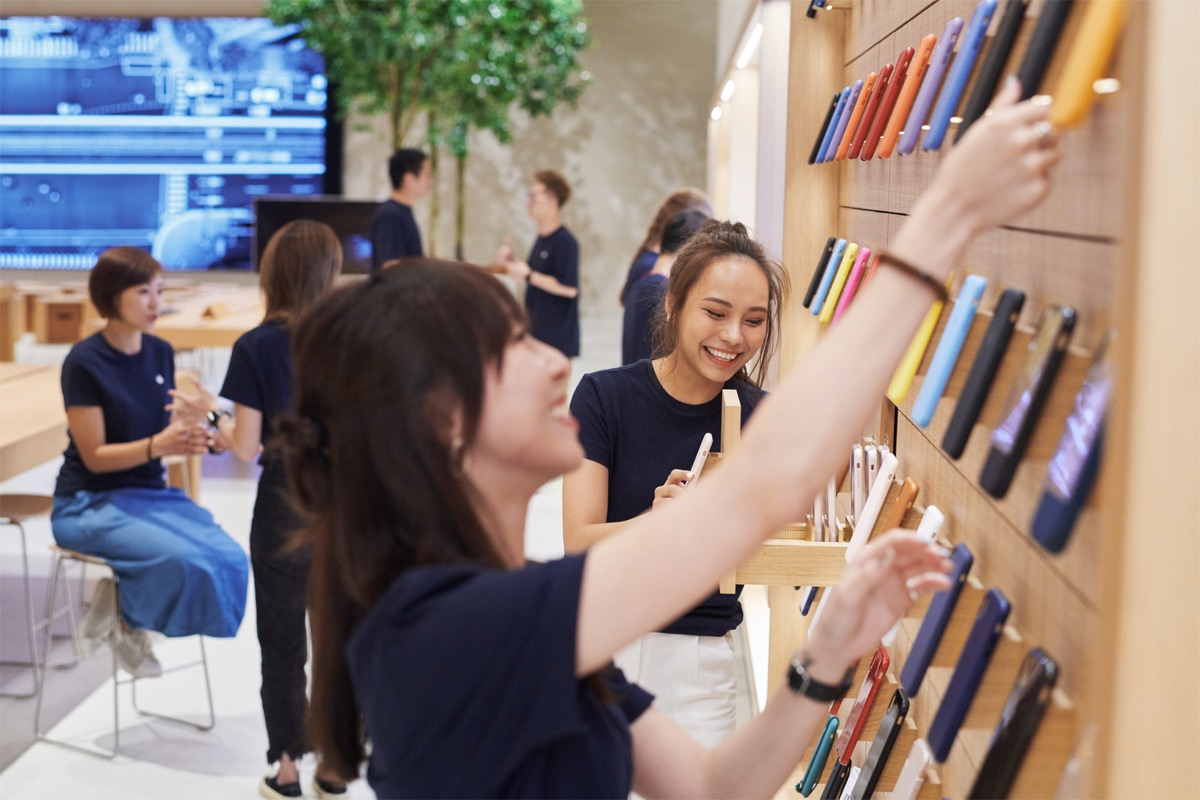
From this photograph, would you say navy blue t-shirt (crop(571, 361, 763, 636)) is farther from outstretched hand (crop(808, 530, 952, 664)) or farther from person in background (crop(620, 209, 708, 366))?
person in background (crop(620, 209, 708, 366))

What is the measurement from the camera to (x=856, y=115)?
83.4 inches

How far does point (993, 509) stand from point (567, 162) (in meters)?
11.4

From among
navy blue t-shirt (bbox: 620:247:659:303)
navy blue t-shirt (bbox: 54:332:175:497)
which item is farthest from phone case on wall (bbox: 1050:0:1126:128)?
navy blue t-shirt (bbox: 620:247:659:303)

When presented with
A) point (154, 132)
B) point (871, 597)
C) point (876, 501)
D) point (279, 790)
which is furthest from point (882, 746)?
→ point (154, 132)

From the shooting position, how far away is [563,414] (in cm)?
126

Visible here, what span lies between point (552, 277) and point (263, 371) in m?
3.92

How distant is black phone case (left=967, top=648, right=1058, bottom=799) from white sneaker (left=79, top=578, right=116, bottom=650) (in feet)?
10.7

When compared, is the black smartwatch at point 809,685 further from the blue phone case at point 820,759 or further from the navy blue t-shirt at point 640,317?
the navy blue t-shirt at point 640,317

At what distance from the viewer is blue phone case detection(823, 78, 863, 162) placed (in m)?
2.25

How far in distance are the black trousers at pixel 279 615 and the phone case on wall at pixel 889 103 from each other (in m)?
1.97

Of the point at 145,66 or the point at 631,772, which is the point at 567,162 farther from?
the point at 631,772

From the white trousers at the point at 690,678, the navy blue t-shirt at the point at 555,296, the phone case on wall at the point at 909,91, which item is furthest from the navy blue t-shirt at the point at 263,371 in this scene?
the navy blue t-shirt at the point at 555,296

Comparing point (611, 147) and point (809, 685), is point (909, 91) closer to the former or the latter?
point (809, 685)

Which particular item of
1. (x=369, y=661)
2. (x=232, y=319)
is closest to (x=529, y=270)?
(x=232, y=319)
